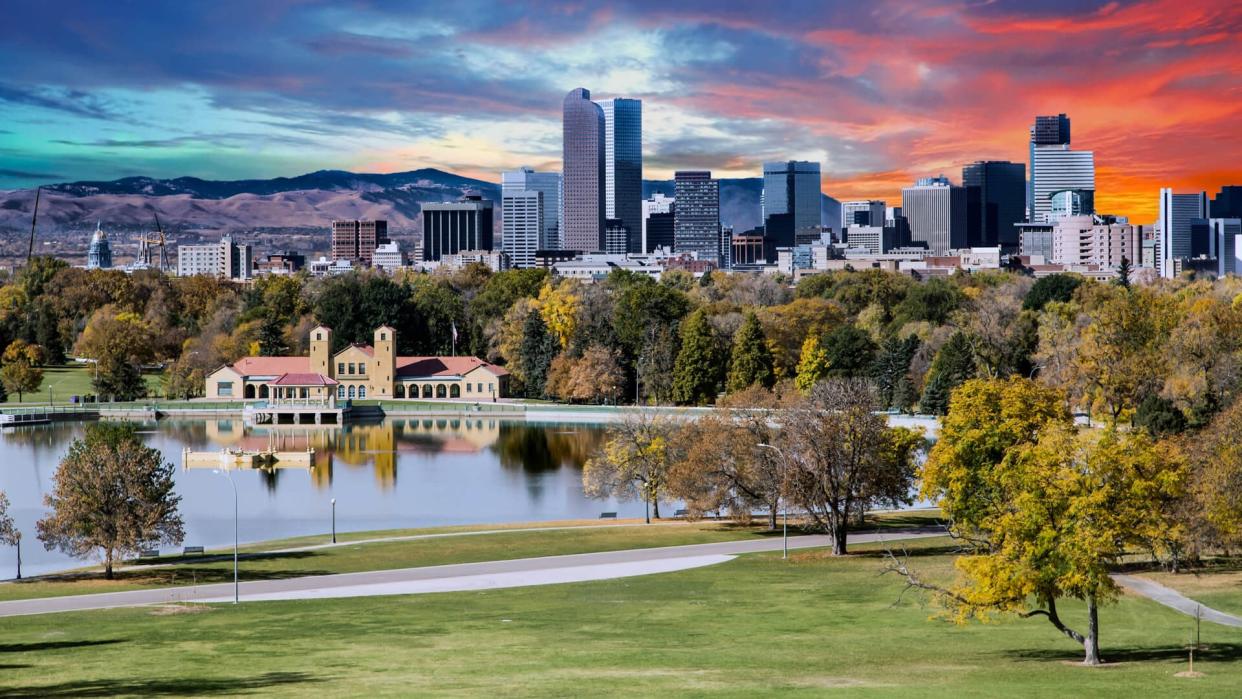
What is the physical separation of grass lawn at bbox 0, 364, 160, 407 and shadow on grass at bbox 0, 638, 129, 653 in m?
99.1

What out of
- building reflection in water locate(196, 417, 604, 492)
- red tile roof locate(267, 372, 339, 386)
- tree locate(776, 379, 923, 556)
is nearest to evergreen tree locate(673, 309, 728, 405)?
building reflection in water locate(196, 417, 604, 492)

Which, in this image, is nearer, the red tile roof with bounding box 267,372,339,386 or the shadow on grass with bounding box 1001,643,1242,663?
the shadow on grass with bounding box 1001,643,1242,663

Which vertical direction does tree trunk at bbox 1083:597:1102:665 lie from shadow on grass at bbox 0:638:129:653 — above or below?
above

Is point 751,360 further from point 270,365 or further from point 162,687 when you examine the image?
point 162,687

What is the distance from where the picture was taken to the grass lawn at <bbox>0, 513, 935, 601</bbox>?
146 ft

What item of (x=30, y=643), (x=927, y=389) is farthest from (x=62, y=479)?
(x=927, y=389)

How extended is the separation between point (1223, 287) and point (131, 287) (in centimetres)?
11756

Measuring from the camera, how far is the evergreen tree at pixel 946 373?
10194 centimetres

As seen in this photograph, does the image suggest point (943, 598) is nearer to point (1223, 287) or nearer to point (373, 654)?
point (373, 654)

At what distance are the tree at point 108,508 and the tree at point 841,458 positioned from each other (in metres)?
21.6

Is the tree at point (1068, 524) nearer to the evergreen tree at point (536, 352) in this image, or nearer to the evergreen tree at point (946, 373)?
the evergreen tree at point (946, 373)

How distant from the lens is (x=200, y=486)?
247 feet

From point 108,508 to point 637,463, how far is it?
23.1 meters

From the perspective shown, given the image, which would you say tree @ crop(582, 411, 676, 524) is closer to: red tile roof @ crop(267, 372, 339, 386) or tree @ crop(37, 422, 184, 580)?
tree @ crop(37, 422, 184, 580)
